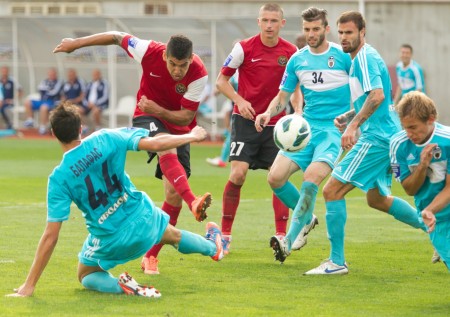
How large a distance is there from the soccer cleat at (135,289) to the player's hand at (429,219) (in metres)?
2.10

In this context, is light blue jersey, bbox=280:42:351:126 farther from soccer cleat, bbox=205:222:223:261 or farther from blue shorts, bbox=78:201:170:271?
blue shorts, bbox=78:201:170:271

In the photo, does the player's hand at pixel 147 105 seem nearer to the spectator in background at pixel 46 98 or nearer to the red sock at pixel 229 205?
the red sock at pixel 229 205

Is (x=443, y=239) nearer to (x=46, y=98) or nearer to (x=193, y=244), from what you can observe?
(x=193, y=244)

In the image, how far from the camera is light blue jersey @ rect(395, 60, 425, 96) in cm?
2364

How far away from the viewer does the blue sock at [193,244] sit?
8.51 metres

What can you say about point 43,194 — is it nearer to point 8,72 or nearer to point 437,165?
point 437,165

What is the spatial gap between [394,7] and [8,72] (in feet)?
38.1

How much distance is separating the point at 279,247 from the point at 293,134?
1.01 metres

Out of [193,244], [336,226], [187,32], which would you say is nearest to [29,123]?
[187,32]

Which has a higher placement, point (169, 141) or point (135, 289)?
point (169, 141)

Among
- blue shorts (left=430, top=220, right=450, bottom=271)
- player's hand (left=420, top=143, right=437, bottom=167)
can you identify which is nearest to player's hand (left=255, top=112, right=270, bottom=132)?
blue shorts (left=430, top=220, right=450, bottom=271)

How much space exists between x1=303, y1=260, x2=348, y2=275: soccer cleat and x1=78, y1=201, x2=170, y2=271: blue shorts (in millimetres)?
1664

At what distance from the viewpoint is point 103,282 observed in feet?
26.8

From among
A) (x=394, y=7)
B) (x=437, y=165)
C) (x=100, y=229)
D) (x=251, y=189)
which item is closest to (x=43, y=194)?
(x=251, y=189)
